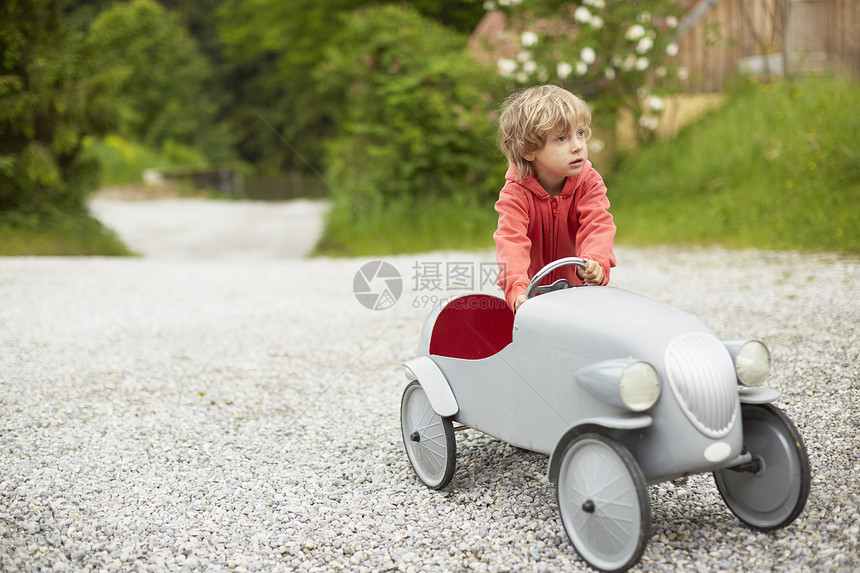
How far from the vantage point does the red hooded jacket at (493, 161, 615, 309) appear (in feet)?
8.75

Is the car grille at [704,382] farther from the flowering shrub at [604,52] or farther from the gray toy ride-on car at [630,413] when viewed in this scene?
the flowering shrub at [604,52]

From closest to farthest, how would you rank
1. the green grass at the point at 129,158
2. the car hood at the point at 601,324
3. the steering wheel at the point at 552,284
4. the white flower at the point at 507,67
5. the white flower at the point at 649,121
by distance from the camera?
the car hood at the point at 601,324
the steering wheel at the point at 552,284
the white flower at the point at 507,67
the white flower at the point at 649,121
the green grass at the point at 129,158

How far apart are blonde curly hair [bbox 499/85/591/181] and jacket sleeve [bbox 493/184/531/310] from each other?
92mm

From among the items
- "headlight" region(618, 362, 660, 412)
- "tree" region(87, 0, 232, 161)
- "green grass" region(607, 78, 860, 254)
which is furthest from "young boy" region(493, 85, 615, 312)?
"tree" region(87, 0, 232, 161)

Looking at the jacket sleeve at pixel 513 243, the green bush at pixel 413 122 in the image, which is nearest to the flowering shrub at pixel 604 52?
the green bush at pixel 413 122

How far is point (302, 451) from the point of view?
11.2 ft

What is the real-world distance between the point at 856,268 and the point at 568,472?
5.40m

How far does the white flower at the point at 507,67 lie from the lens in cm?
1083

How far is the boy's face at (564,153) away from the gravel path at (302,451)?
1222 millimetres

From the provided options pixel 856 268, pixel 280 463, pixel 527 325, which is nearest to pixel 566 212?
pixel 527 325

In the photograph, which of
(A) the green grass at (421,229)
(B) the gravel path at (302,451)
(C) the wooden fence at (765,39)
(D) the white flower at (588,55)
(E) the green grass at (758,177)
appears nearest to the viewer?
(B) the gravel path at (302,451)

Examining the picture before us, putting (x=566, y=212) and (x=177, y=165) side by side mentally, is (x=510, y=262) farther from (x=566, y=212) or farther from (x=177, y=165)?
(x=177, y=165)

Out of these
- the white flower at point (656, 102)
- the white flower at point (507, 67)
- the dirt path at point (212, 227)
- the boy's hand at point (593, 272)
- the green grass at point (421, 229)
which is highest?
the white flower at point (507, 67)

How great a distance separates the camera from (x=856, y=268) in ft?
21.2
